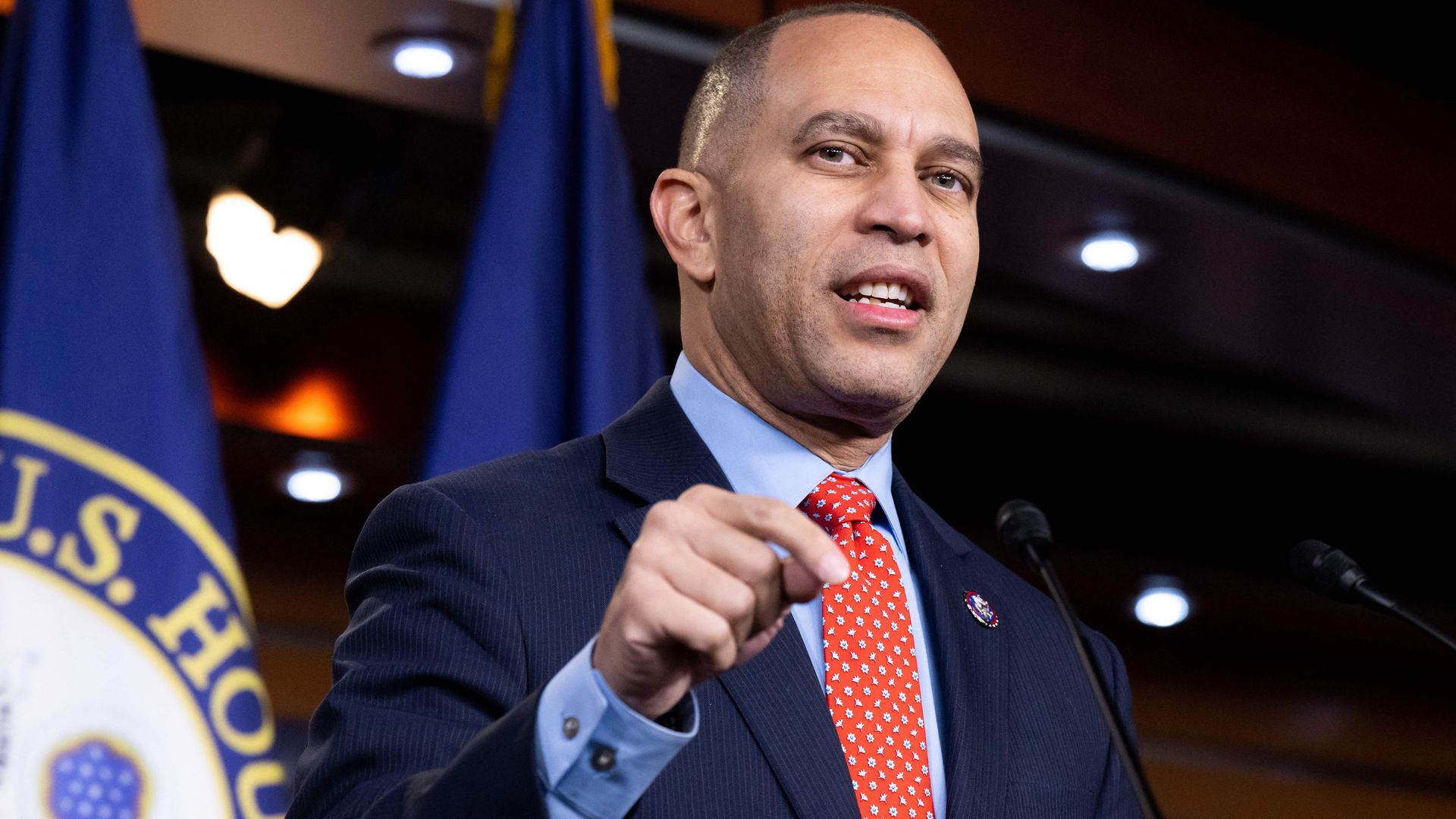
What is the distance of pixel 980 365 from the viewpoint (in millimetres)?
6641

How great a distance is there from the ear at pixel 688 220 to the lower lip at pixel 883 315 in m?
0.24

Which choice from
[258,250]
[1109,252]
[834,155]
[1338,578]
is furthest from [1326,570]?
[258,250]

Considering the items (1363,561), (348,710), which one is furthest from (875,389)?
(1363,561)

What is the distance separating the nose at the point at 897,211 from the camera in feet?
5.56

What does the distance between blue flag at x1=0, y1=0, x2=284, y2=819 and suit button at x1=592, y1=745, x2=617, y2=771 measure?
1373 millimetres

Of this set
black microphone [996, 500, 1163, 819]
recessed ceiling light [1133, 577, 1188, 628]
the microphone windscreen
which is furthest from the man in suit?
recessed ceiling light [1133, 577, 1188, 628]

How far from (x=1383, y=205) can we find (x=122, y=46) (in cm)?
313

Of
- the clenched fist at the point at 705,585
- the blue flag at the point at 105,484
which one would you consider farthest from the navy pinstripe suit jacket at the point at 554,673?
the blue flag at the point at 105,484

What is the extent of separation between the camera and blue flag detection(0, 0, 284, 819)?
2223 millimetres

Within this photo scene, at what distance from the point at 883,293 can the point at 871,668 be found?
41cm

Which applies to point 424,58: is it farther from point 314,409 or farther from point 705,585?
point 314,409

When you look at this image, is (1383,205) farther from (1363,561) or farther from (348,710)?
(348,710)

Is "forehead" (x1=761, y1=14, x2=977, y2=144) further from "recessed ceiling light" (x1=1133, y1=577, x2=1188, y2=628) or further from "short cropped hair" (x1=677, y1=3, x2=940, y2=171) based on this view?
"recessed ceiling light" (x1=1133, y1=577, x2=1188, y2=628)

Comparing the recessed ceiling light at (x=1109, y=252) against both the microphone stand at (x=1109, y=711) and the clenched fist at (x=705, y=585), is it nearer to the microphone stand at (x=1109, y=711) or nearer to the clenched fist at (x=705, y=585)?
the microphone stand at (x=1109, y=711)
